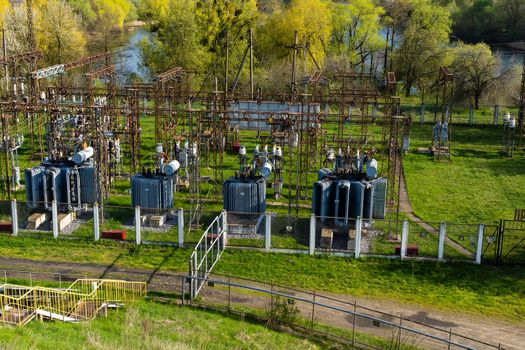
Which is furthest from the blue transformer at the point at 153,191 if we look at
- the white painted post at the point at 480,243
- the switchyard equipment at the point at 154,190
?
the white painted post at the point at 480,243

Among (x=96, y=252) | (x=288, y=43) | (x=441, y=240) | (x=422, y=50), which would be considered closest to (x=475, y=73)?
(x=422, y=50)

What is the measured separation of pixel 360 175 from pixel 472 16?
225 feet

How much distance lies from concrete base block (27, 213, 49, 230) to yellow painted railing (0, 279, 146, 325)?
561 centimetres

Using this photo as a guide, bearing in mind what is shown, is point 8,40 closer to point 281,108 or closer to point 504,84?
point 281,108

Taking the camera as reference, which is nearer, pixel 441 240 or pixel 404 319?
pixel 404 319

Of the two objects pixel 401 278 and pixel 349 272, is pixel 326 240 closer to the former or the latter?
pixel 349 272

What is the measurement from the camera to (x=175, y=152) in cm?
3212

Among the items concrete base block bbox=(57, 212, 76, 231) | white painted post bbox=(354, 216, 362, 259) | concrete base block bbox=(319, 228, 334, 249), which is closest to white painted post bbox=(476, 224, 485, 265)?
white painted post bbox=(354, 216, 362, 259)

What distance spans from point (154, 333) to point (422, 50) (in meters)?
49.1

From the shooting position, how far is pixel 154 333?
52.6 feet

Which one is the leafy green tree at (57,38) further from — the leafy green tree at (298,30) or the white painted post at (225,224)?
the white painted post at (225,224)

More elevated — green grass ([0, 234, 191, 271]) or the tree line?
the tree line

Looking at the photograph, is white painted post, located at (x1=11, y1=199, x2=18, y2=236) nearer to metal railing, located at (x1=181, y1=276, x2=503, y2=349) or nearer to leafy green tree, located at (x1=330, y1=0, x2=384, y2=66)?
metal railing, located at (x1=181, y1=276, x2=503, y2=349)

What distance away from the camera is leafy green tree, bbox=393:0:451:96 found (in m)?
59.0
